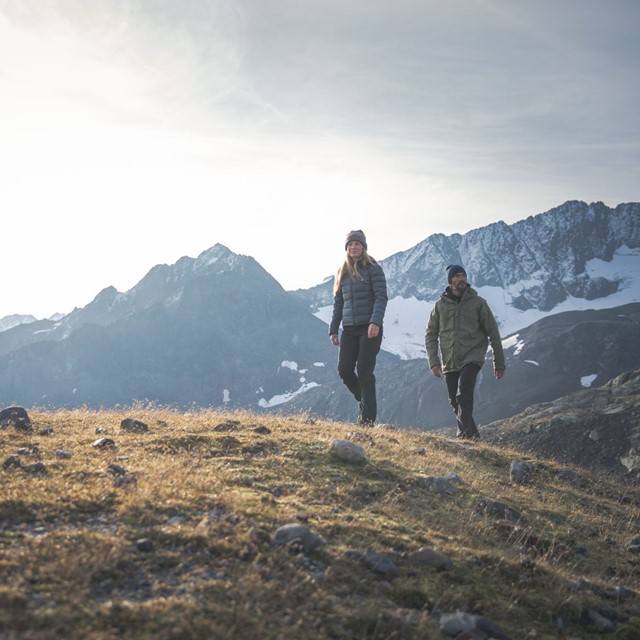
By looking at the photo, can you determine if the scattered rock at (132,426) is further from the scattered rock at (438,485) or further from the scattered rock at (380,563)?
the scattered rock at (380,563)

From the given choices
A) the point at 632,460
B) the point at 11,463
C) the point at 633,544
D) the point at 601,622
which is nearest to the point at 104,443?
the point at 11,463

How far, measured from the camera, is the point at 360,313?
1225 centimetres

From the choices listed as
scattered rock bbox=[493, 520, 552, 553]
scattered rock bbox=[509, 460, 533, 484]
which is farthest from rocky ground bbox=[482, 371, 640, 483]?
scattered rock bbox=[493, 520, 552, 553]

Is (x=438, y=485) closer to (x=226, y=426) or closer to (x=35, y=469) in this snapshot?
(x=226, y=426)

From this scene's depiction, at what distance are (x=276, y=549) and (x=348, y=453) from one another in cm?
387

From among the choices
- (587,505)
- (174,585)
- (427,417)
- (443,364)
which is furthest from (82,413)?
(427,417)

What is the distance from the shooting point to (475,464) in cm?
1093

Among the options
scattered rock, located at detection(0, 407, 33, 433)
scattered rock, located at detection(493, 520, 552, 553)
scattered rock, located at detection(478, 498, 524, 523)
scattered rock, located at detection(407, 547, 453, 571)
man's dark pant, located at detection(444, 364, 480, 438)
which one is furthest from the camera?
man's dark pant, located at detection(444, 364, 480, 438)

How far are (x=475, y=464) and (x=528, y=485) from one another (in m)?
1.11

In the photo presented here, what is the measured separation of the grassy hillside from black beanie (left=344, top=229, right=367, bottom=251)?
4.99 m

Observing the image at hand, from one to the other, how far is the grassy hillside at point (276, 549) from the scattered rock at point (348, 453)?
172mm

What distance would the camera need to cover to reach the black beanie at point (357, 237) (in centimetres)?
1211

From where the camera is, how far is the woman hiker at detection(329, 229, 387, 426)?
1202 centimetres

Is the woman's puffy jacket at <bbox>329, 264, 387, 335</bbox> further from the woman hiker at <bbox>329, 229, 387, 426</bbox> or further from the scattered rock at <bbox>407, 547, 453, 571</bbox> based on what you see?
the scattered rock at <bbox>407, 547, 453, 571</bbox>
